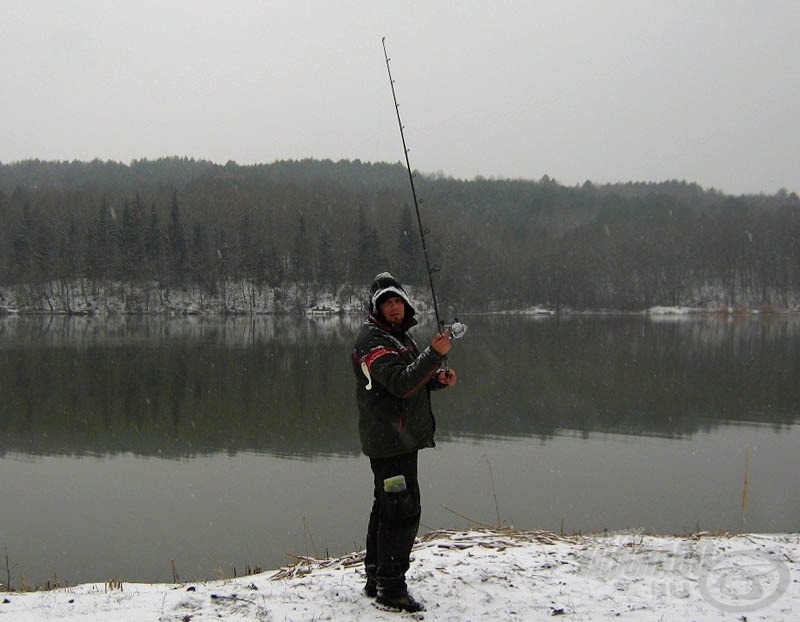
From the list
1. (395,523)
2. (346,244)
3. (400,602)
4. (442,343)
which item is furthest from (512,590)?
(346,244)

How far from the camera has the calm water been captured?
938 centimetres

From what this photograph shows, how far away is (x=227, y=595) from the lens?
375cm

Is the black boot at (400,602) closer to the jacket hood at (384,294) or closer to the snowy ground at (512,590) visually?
the snowy ground at (512,590)

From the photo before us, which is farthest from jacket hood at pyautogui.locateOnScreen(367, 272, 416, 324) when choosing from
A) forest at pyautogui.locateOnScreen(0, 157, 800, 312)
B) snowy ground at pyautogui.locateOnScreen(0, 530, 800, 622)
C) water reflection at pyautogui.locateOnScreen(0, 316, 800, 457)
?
forest at pyautogui.locateOnScreen(0, 157, 800, 312)

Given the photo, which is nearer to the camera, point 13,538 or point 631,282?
point 13,538

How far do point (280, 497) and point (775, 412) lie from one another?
1554 centimetres

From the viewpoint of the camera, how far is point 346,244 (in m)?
86.8

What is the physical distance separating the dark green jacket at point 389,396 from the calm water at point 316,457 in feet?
10.3

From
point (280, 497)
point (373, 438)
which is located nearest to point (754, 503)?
point (280, 497)

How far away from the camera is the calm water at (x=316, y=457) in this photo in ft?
30.8

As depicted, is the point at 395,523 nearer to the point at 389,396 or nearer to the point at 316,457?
the point at 389,396

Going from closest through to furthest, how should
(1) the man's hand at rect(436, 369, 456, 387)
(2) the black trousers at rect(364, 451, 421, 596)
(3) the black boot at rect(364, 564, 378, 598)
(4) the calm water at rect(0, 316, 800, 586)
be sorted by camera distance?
→ (2) the black trousers at rect(364, 451, 421, 596) → (3) the black boot at rect(364, 564, 378, 598) → (1) the man's hand at rect(436, 369, 456, 387) → (4) the calm water at rect(0, 316, 800, 586)

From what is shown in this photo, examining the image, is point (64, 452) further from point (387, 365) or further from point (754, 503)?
point (754, 503)

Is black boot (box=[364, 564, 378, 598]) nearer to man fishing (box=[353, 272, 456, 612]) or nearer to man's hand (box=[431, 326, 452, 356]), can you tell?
man fishing (box=[353, 272, 456, 612])
